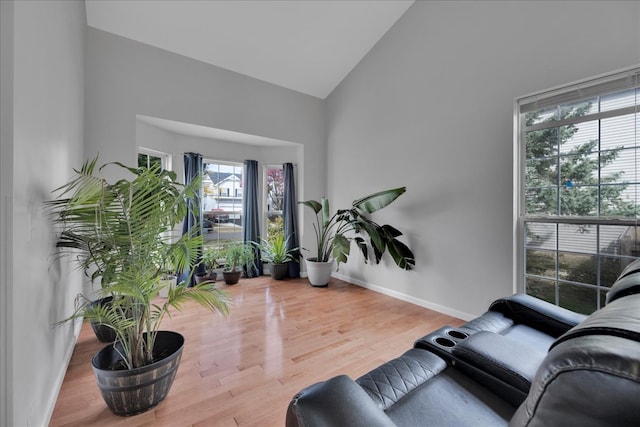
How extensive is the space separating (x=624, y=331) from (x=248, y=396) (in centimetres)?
191

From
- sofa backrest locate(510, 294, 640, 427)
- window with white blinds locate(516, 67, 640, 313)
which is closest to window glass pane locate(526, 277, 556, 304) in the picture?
window with white blinds locate(516, 67, 640, 313)

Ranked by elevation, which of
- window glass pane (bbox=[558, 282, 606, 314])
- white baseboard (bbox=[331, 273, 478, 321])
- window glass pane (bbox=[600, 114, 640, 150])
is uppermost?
window glass pane (bbox=[600, 114, 640, 150])

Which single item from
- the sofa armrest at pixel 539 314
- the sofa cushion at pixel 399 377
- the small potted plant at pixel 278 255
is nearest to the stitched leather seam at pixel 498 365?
the sofa cushion at pixel 399 377

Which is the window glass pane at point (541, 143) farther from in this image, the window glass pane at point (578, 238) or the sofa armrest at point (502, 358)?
the sofa armrest at point (502, 358)

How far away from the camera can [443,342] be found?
1.39 m

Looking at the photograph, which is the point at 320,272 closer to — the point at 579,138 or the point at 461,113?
the point at 461,113

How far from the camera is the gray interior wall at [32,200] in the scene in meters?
1.09

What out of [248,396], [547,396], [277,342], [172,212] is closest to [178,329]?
[277,342]

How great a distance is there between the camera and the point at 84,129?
9.53 ft

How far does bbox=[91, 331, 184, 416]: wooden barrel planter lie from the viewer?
4.87 ft

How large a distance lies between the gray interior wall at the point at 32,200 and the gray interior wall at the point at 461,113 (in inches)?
134

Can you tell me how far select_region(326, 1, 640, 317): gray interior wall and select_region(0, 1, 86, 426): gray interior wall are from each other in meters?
3.39

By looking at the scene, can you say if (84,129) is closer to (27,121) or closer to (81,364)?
(27,121)

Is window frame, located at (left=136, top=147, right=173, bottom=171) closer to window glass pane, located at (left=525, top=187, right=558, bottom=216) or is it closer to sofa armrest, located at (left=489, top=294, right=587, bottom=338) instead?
sofa armrest, located at (left=489, top=294, right=587, bottom=338)
